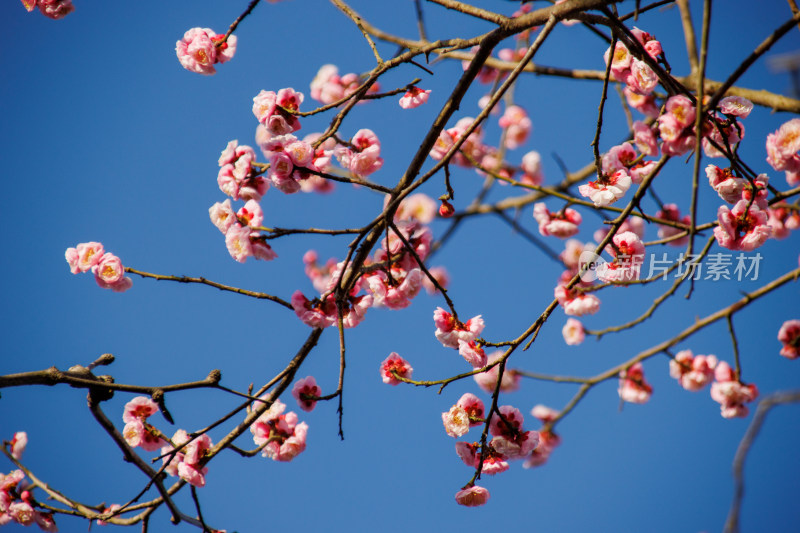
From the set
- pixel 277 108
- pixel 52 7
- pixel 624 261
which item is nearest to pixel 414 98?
pixel 277 108

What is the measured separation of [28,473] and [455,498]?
1631 millimetres

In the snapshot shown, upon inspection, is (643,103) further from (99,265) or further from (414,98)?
(99,265)

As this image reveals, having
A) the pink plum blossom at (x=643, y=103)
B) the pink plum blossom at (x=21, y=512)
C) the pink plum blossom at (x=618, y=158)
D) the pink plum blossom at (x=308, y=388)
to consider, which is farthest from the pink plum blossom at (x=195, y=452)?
the pink plum blossom at (x=643, y=103)

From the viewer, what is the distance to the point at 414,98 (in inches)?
86.7

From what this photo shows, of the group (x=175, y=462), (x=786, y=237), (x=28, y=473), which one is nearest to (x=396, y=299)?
(x=175, y=462)

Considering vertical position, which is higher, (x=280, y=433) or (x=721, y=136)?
(x=721, y=136)

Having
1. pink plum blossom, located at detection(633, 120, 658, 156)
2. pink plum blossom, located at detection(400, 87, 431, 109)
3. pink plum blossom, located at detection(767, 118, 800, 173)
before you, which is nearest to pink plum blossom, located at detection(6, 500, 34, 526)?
pink plum blossom, located at detection(400, 87, 431, 109)

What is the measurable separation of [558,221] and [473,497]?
1534 millimetres

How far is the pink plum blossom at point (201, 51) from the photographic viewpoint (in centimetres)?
223

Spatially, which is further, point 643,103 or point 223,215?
point 643,103

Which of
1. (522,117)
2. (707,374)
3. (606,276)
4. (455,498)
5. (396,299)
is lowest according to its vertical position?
(455,498)

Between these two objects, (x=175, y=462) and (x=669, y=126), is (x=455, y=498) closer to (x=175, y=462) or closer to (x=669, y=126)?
(x=175, y=462)

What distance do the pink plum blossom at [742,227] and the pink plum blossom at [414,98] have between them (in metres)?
1.10

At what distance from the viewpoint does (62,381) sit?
1.56 meters
